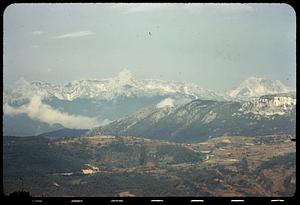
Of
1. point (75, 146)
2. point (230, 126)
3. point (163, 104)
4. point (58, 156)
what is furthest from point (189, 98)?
point (58, 156)

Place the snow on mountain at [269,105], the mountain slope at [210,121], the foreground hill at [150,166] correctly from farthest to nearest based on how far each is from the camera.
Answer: the snow on mountain at [269,105]
the mountain slope at [210,121]
the foreground hill at [150,166]

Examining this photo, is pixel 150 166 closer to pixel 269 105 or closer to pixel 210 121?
pixel 210 121

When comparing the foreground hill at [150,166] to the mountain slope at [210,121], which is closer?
the foreground hill at [150,166]

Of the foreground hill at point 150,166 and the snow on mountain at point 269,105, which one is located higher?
the snow on mountain at point 269,105

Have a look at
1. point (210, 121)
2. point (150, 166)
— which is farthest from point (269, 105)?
point (150, 166)

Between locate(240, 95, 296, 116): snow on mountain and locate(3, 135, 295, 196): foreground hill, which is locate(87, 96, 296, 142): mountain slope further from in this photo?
locate(3, 135, 295, 196): foreground hill

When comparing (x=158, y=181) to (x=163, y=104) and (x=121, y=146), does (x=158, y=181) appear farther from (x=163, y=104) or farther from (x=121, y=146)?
(x=163, y=104)

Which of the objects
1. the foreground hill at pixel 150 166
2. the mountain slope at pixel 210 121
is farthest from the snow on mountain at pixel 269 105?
the foreground hill at pixel 150 166

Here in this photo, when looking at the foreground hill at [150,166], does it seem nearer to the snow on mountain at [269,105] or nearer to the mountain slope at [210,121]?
the mountain slope at [210,121]
